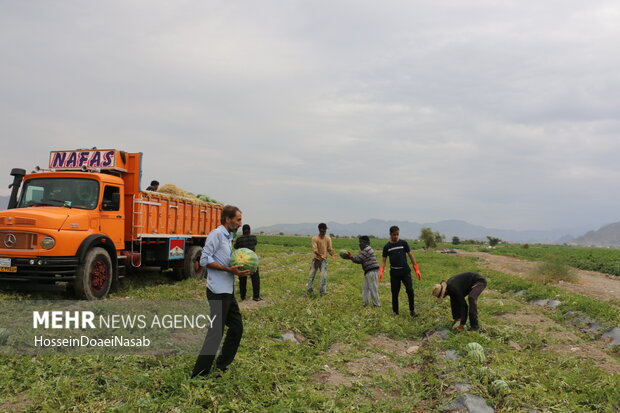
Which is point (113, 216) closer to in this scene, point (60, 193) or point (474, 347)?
point (60, 193)

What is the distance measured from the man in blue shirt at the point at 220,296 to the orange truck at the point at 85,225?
251 inches

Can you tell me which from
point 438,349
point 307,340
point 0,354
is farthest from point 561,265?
point 0,354

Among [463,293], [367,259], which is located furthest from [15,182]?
[463,293]

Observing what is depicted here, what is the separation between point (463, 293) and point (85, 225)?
963 cm

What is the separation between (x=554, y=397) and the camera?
5734 millimetres

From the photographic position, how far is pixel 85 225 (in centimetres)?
1083

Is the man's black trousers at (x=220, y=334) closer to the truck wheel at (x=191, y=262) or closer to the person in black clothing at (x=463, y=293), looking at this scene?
the person in black clothing at (x=463, y=293)

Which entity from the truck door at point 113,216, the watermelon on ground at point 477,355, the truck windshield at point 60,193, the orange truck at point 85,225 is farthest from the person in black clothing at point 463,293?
the truck windshield at point 60,193

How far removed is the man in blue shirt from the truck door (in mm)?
7078

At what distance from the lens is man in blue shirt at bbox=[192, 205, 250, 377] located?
5.48 metres

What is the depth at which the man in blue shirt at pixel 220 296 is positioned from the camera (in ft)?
18.0

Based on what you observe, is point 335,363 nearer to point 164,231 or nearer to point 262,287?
point 262,287

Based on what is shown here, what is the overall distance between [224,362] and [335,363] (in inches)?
90.7

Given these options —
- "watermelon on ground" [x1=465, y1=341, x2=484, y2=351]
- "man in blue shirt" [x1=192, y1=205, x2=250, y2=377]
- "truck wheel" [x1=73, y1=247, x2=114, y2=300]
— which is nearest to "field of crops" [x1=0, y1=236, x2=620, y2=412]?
"watermelon on ground" [x1=465, y1=341, x2=484, y2=351]
